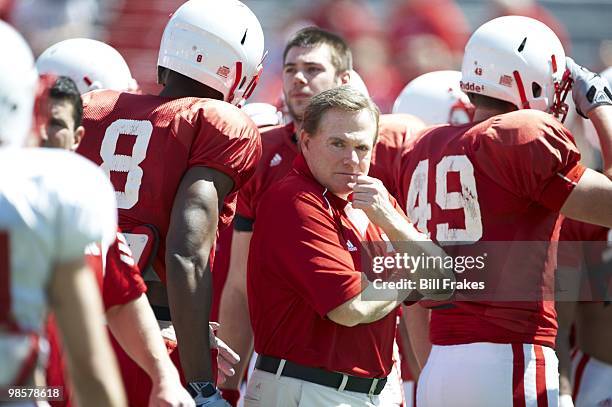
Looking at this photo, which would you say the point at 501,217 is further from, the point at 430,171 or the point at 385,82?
the point at 385,82

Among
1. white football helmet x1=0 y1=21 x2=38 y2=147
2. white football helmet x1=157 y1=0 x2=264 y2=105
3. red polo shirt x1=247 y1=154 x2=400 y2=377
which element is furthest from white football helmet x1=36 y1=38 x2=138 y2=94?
white football helmet x1=0 y1=21 x2=38 y2=147

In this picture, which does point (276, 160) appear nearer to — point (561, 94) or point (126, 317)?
point (561, 94)

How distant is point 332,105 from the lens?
163 inches

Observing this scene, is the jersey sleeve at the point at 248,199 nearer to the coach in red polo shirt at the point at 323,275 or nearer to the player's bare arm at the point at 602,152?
the coach in red polo shirt at the point at 323,275

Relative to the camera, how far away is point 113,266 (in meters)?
3.29

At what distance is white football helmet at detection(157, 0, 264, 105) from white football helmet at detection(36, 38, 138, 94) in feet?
3.71

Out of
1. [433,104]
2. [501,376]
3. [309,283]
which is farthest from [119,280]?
[433,104]

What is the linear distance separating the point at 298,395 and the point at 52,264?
1.48m

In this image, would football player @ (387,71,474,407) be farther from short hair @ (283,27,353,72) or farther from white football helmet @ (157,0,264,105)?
white football helmet @ (157,0,264,105)

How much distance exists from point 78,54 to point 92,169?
3119mm

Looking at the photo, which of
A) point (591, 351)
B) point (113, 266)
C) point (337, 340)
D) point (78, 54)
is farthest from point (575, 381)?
point (113, 266)

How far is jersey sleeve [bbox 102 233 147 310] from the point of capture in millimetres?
3289

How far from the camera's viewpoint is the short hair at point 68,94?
3.43 metres

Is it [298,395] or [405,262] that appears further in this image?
[405,262]
